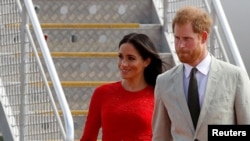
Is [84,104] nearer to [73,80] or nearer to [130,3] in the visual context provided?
[73,80]

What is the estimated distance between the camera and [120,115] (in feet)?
21.1

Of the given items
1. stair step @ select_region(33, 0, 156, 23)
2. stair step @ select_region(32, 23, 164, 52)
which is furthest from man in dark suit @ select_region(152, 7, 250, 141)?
stair step @ select_region(33, 0, 156, 23)

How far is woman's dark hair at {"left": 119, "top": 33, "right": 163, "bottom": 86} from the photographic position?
6527 millimetres

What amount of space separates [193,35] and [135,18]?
4274mm

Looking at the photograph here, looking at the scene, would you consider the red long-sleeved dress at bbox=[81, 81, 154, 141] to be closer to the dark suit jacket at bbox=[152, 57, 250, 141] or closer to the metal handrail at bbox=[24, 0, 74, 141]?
the metal handrail at bbox=[24, 0, 74, 141]

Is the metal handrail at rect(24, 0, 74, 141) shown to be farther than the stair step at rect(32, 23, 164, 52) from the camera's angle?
No

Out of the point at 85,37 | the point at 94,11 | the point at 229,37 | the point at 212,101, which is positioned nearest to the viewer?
the point at 212,101

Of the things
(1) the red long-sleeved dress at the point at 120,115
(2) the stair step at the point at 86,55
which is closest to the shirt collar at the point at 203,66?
(1) the red long-sleeved dress at the point at 120,115

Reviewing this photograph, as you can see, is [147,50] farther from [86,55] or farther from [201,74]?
[86,55]

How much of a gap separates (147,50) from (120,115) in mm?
443

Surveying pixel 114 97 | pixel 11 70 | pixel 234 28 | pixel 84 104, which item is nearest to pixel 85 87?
pixel 84 104

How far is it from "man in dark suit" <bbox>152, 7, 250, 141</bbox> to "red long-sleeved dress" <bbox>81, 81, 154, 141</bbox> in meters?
1.10

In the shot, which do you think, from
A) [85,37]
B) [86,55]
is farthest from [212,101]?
[85,37]

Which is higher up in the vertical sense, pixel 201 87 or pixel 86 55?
pixel 201 87
